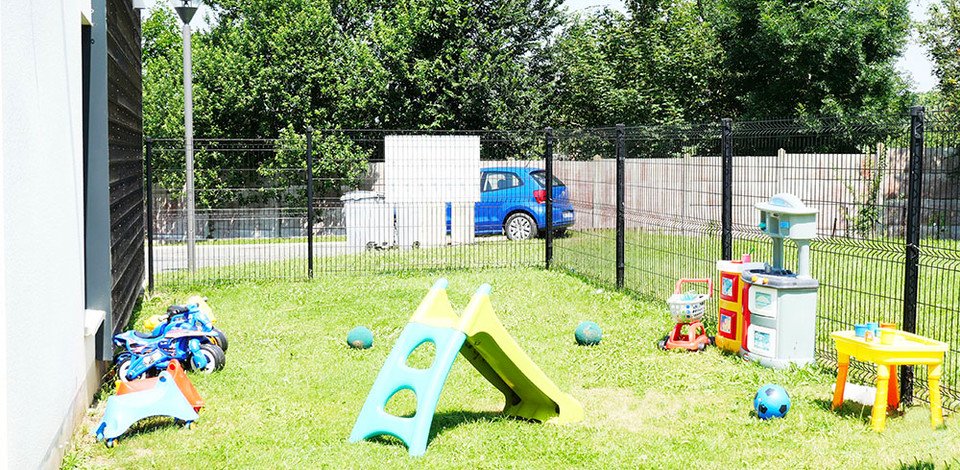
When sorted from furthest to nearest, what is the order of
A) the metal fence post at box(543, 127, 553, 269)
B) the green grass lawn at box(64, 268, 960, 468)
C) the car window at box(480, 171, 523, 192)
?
the car window at box(480, 171, 523, 192) < the metal fence post at box(543, 127, 553, 269) < the green grass lawn at box(64, 268, 960, 468)

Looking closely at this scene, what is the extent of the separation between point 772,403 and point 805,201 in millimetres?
2251

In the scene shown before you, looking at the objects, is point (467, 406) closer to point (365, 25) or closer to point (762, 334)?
point (762, 334)

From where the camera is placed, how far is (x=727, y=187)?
28.6 feet

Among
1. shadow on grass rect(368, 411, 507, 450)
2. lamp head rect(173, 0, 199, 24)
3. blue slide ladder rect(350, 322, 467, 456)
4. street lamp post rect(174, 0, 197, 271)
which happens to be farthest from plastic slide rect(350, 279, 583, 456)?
lamp head rect(173, 0, 199, 24)

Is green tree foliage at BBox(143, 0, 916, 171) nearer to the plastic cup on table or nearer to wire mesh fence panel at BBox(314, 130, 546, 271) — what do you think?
wire mesh fence panel at BBox(314, 130, 546, 271)

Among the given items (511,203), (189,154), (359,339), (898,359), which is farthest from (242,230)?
(898,359)

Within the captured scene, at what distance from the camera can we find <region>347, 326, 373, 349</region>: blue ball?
8555 millimetres

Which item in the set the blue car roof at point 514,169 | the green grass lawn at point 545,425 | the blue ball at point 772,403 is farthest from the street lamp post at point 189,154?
the blue ball at point 772,403

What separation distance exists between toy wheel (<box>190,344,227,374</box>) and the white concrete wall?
4.03 ft

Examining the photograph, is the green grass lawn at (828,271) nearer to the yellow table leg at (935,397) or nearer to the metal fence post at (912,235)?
the metal fence post at (912,235)

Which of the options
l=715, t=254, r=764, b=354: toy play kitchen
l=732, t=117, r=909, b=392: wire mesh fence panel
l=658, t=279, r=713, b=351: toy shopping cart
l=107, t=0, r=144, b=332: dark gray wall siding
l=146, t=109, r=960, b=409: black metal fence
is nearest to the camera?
l=146, t=109, r=960, b=409: black metal fence

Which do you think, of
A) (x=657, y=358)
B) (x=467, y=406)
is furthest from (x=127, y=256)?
(x=657, y=358)

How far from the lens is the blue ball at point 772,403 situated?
6.07 m

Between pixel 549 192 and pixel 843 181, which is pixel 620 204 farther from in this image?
pixel 843 181
